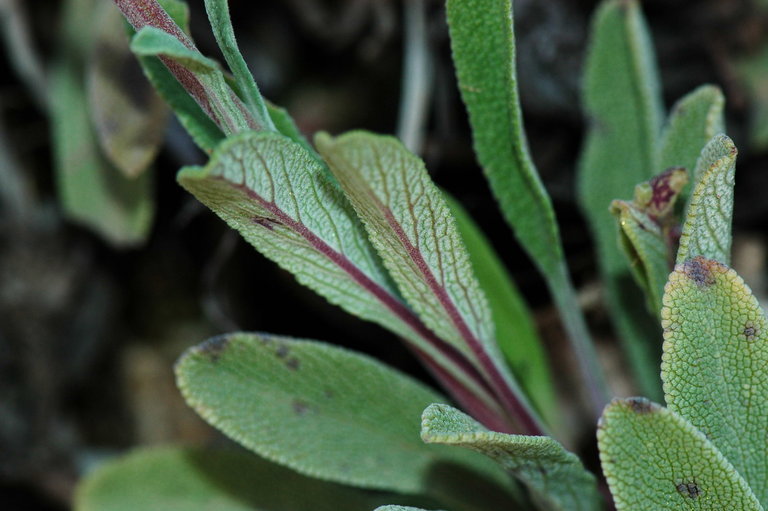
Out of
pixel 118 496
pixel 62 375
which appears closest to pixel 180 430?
pixel 62 375

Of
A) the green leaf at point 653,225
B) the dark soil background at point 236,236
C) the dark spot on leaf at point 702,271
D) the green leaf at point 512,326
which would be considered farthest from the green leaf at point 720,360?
the dark soil background at point 236,236

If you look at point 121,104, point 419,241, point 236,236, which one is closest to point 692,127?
point 419,241

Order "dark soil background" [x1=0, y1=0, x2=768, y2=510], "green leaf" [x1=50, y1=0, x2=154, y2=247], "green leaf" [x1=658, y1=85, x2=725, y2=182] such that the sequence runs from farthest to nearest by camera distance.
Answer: "dark soil background" [x1=0, y1=0, x2=768, y2=510] < "green leaf" [x1=50, y1=0, x2=154, y2=247] < "green leaf" [x1=658, y1=85, x2=725, y2=182]

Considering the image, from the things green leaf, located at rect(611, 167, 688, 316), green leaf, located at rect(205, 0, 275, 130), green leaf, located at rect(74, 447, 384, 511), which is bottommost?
green leaf, located at rect(74, 447, 384, 511)

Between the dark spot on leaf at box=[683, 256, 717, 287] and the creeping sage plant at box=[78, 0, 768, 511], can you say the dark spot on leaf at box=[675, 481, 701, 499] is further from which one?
the dark spot on leaf at box=[683, 256, 717, 287]

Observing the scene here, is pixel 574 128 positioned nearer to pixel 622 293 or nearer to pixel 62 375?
pixel 622 293

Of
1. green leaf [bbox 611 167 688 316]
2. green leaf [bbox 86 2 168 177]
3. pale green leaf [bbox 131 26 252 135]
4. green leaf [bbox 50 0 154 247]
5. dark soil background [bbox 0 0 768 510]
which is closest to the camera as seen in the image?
pale green leaf [bbox 131 26 252 135]

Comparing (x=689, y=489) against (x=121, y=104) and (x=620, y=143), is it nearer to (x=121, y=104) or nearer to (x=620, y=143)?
(x=620, y=143)

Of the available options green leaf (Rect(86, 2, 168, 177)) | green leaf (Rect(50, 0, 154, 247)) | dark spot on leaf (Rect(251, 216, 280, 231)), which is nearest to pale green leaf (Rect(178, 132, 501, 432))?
dark spot on leaf (Rect(251, 216, 280, 231))
